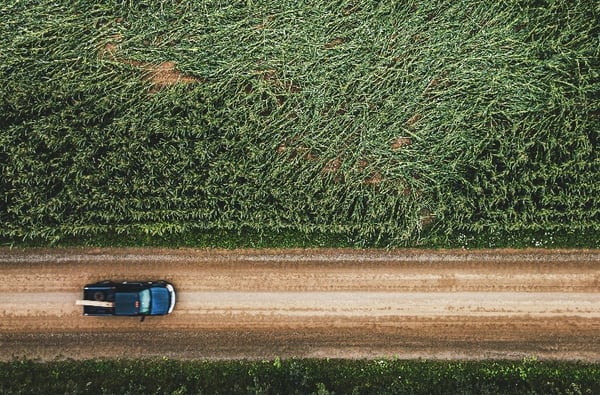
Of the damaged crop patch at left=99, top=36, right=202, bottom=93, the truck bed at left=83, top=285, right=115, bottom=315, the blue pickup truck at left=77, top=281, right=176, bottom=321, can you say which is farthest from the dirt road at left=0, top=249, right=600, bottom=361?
the damaged crop patch at left=99, top=36, right=202, bottom=93

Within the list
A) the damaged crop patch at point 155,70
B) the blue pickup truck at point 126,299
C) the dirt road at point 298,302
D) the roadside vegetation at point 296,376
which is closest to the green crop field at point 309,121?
the damaged crop patch at point 155,70

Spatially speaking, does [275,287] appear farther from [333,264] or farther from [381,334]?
[381,334]

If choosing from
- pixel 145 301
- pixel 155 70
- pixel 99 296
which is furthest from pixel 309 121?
pixel 99 296

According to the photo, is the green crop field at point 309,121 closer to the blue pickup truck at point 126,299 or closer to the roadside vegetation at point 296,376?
the blue pickup truck at point 126,299

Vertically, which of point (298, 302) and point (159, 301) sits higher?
point (159, 301)

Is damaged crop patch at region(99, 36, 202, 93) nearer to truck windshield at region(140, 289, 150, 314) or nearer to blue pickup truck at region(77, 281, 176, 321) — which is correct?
blue pickup truck at region(77, 281, 176, 321)

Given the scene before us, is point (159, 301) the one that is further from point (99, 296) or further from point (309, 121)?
point (309, 121)
